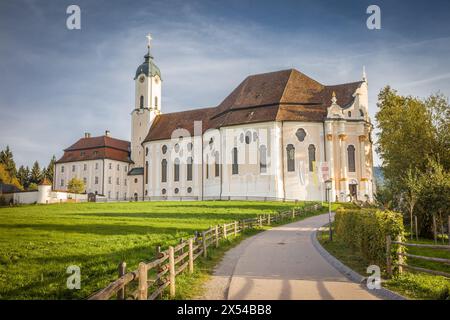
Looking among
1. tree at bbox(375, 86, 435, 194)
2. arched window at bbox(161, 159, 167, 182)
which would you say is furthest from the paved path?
arched window at bbox(161, 159, 167, 182)

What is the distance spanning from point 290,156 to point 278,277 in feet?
122

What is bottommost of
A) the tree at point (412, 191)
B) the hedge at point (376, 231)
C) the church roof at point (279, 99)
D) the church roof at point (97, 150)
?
the hedge at point (376, 231)

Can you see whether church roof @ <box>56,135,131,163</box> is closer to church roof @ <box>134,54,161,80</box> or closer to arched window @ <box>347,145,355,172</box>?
church roof @ <box>134,54,161,80</box>

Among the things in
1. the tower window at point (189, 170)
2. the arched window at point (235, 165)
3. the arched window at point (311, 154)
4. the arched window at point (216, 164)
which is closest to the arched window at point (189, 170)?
the tower window at point (189, 170)

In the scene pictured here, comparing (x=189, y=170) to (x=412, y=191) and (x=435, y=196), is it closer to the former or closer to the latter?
(x=412, y=191)

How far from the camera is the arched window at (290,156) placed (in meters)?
47.1

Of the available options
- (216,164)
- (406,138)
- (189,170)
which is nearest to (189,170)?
(189,170)

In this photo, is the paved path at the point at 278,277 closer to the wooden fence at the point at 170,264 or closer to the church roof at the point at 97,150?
the wooden fence at the point at 170,264

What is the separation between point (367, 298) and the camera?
28.2 ft

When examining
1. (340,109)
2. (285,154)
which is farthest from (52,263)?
(340,109)

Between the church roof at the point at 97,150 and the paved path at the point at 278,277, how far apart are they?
2127 inches

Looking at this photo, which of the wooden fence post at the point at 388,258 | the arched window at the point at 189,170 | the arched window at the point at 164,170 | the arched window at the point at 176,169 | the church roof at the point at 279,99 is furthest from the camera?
the arched window at the point at 164,170

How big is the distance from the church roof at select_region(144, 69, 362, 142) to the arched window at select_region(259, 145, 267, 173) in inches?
138
